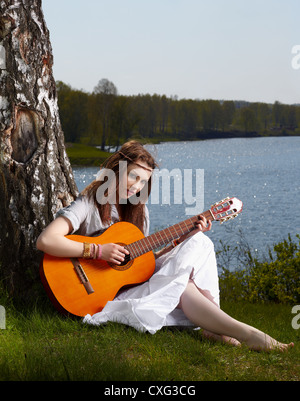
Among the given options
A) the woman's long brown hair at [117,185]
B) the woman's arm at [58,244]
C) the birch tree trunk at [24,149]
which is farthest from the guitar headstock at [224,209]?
the birch tree trunk at [24,149]

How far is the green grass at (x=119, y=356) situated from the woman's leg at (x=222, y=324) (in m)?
0.05

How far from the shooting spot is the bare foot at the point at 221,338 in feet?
10.6

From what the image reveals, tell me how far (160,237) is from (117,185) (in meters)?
0.45

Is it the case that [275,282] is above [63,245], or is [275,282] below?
below

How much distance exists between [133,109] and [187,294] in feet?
70.7

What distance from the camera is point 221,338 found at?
3305mm

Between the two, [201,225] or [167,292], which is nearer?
[167,292]

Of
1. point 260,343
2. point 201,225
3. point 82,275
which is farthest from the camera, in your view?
point 201,225

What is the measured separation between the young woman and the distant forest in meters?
14.8

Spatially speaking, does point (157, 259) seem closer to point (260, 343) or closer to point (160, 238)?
point (160, 238)

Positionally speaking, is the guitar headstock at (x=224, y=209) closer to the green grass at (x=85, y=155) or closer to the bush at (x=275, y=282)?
the bush at (x=275, y=282)

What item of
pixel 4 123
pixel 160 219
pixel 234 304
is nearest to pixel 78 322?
pixel 4 123

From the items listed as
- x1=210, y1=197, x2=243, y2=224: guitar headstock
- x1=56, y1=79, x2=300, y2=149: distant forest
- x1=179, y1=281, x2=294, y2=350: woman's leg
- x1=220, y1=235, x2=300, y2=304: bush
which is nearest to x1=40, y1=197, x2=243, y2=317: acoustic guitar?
x1=210, y1=197, x2=243, y2=224: guitar headstock

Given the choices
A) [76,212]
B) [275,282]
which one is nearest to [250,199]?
[275,282]
